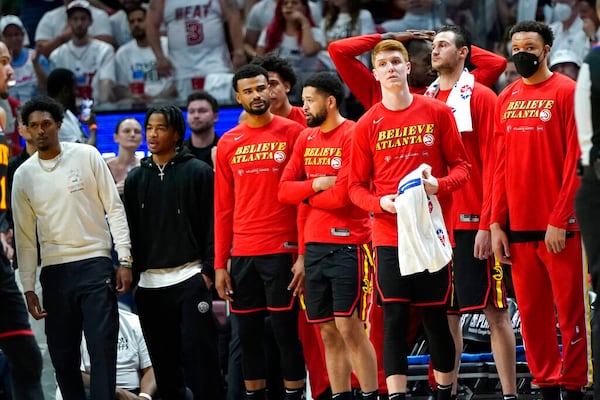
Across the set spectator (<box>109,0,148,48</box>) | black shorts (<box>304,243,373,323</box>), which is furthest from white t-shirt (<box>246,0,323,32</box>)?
black shorts (<box>304,243,373,323</box>)

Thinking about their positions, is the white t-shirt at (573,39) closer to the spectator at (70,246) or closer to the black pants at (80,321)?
the spectator at (70,246)

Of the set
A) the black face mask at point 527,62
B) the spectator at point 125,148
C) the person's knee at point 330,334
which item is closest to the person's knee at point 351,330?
the person's knee at point 330,334

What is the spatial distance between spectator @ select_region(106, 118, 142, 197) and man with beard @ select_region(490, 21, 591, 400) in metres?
3.80

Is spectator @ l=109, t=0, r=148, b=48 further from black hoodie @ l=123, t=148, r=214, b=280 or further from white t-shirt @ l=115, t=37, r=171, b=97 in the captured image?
black hoodie @ l=123, t=148, r=214, b=280

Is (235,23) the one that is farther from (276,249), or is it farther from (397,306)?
(397,306)

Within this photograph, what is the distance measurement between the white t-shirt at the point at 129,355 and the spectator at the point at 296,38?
3382 millimetres

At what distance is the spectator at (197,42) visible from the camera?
11.8m

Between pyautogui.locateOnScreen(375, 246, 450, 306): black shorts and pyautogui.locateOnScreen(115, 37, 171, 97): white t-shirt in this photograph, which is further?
pyautogui.locateOnScreen(115, 37, 171, 97): white t-shirt

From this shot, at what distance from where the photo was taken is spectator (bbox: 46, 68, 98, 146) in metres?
10.0

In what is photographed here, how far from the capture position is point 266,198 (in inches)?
290

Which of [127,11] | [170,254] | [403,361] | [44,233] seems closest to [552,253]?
[403,361]

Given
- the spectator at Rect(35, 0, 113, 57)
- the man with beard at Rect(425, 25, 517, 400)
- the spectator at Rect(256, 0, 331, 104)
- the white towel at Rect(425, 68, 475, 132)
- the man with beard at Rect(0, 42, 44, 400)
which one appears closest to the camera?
the man with beard at Rect(0, 42, 44, 400)

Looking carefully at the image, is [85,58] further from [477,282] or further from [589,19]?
[477,282]

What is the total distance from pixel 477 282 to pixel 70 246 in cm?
252
